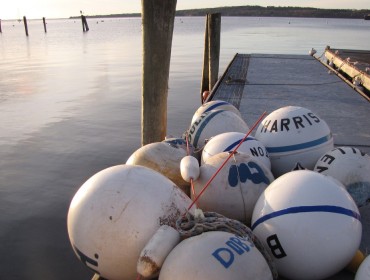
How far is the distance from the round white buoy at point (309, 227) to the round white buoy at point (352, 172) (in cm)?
95

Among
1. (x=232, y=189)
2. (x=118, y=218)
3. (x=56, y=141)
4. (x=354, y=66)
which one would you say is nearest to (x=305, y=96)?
(x=354, y=66)

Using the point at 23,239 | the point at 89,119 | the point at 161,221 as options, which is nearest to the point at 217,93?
the point at 89,119

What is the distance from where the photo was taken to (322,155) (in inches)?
193

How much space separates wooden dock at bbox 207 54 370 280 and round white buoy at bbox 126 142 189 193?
1.87 meters

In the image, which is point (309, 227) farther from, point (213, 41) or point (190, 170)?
point (213, 41)

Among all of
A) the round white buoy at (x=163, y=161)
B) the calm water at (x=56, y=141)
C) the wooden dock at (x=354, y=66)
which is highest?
the round white buoy at (x=163, y=161)

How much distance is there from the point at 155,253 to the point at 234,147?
2036mm

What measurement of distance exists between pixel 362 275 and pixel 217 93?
27.1 ft

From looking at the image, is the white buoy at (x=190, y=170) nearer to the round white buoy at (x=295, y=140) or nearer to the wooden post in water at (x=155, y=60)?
the round white buoy at (x=295, y=140)

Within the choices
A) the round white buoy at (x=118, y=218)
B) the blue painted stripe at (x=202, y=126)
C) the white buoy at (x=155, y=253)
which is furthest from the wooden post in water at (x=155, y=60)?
the white buoy at (x=155, y=253)

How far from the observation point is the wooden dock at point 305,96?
7.29 meters

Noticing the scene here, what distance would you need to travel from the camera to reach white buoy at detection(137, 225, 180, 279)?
111 inches

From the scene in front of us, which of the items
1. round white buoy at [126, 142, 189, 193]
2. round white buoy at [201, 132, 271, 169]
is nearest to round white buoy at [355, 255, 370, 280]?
round white buoy at [201, 132, 271, 169]

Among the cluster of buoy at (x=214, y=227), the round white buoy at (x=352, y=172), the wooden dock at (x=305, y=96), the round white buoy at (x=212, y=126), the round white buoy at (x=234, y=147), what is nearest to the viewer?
the cluster of buoy at (x=214, y=227)
